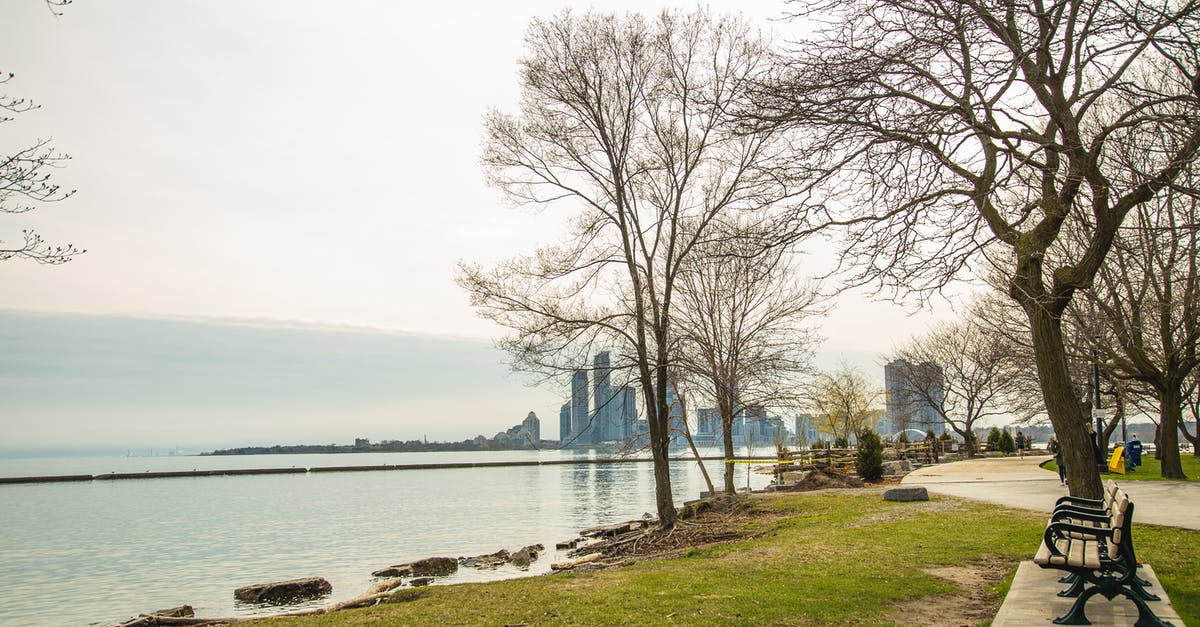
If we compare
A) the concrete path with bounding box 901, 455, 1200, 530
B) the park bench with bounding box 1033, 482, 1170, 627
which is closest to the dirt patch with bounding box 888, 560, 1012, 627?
the park bench with bounding box 1033, 482, 1170, 627

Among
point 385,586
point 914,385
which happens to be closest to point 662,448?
point 385,586

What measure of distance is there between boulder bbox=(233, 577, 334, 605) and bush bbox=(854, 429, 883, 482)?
20.9 meters

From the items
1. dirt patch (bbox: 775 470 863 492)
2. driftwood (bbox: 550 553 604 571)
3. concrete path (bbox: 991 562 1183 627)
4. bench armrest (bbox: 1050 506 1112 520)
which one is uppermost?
bench armrest (bbox: 1050 506 1112 520)

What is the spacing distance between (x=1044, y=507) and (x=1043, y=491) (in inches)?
171

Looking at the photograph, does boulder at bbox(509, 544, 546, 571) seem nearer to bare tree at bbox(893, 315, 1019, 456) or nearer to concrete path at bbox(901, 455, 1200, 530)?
concrete path at bbox(901, 455, 1200, 530)

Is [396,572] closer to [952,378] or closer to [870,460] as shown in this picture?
[870,460]

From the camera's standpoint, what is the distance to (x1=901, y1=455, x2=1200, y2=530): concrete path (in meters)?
13.6

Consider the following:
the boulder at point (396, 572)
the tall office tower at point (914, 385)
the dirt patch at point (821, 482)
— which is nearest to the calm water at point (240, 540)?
the boulder at point (396, 572)

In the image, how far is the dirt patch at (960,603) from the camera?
7477 millimetres

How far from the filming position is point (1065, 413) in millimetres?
9836

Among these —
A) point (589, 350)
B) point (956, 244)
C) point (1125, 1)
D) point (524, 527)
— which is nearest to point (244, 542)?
point (524, 527)

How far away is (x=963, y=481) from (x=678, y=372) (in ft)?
40.2

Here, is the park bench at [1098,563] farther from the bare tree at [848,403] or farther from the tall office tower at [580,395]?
the bare tree at [848,403]

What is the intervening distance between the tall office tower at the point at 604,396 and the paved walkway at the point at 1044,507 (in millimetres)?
9045
